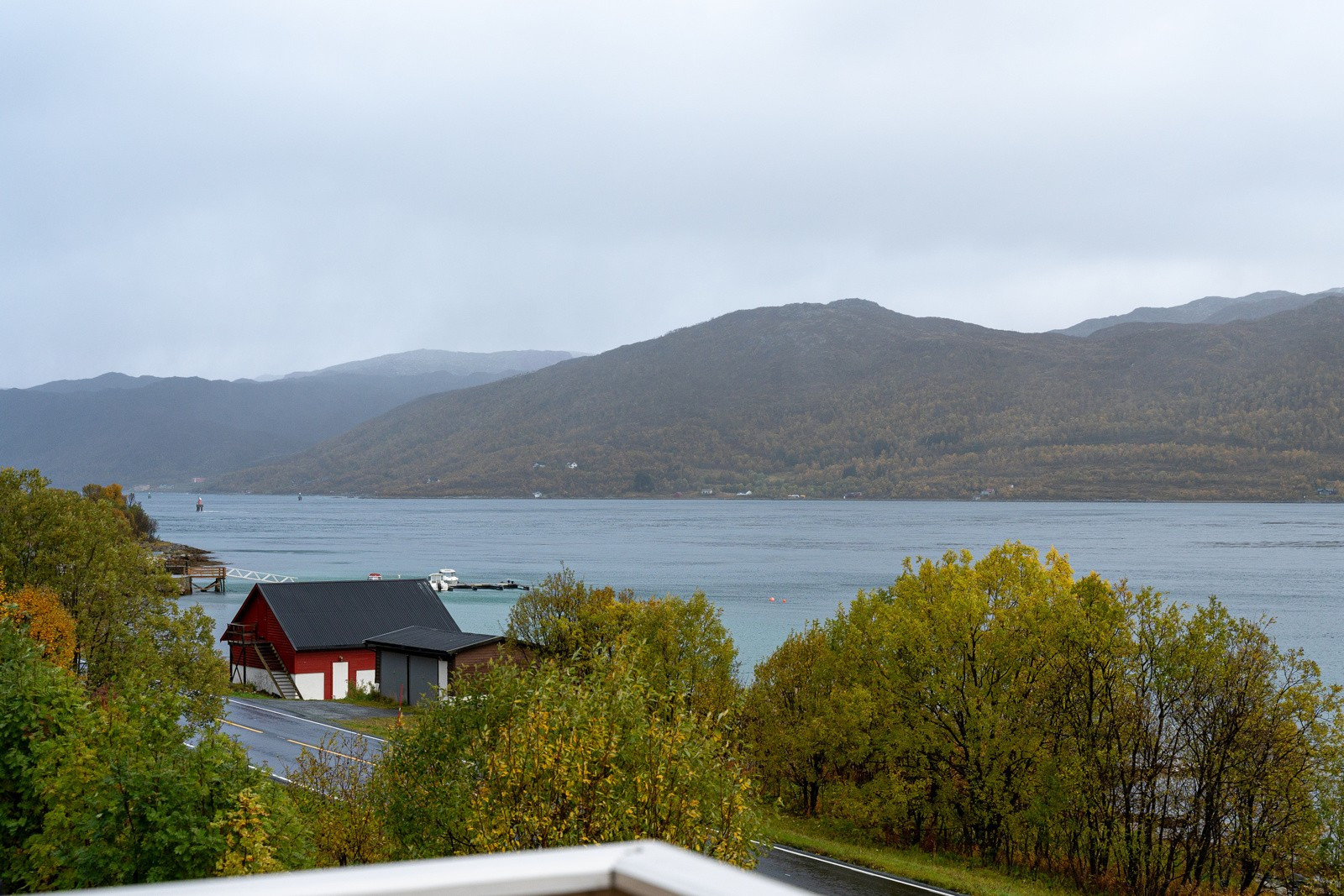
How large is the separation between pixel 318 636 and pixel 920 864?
39491 millimetres

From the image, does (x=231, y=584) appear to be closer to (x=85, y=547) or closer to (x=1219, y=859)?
(x=85, y=547)

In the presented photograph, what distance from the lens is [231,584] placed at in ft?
431

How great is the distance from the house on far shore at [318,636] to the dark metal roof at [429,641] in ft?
0.33

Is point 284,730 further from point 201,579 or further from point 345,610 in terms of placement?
point 201,579

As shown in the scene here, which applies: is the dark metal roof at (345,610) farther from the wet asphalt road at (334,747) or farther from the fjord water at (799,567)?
the fjord water at (799,567)

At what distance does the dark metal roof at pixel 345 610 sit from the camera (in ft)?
206

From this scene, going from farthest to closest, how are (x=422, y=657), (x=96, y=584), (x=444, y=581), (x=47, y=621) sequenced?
(x=444, y=581), (x=422, y=657), (x=96, y=584), (x=47, y=621)

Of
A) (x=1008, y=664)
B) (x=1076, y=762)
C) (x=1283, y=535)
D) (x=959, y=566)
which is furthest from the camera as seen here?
(x=1283, y=535)

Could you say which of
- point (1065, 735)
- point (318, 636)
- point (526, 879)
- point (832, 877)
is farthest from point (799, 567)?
point (526, 879)

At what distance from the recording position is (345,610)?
212 feet

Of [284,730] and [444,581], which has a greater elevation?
[284,730]

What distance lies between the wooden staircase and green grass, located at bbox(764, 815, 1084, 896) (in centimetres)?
3204

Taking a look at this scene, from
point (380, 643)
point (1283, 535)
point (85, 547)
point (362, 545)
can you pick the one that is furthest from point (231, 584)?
point (1283, 535)

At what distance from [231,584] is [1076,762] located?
4515 inches
